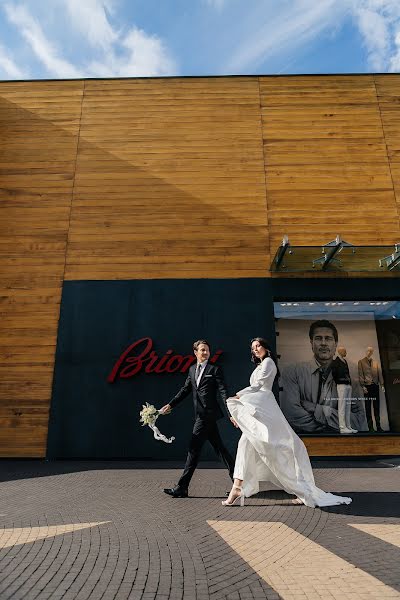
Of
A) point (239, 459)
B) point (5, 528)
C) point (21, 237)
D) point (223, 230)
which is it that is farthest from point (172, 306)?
point (5, 528)

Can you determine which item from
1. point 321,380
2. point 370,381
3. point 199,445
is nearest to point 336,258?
point 321,380

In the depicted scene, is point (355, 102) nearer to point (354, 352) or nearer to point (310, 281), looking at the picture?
point (310, 281)

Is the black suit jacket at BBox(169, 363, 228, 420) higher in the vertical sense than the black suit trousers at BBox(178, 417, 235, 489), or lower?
higher

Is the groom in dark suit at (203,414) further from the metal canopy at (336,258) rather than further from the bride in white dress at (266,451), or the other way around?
the metal canopy at (336,258)

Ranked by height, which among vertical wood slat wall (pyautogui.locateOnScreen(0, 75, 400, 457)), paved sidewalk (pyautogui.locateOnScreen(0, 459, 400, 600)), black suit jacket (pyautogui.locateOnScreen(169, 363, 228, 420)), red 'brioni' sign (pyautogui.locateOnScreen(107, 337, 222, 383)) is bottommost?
paved sidewalk (pyautogui.locateOnScreen(0, 459, 400, 600))

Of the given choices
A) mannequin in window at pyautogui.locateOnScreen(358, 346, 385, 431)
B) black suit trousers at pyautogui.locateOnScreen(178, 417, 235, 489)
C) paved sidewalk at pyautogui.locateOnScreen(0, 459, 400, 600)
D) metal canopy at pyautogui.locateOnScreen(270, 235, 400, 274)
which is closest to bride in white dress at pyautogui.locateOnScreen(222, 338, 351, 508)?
paved sidewalk at pyautogui.locateOnScreen(0, 459, 400, 600)

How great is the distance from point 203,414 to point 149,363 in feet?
13.0

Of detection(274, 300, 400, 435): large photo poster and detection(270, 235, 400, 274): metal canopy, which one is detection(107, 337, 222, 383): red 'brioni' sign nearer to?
detection(274, 300, 400, 435): large photo poster

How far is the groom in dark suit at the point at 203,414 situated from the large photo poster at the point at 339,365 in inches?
170

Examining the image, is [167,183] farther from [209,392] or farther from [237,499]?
[237,499]

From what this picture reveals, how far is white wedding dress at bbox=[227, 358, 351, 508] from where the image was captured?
15.7ft

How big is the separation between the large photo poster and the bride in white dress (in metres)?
4.30

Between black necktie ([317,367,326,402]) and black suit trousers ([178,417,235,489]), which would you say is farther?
black necktie ([317,367,326,402])

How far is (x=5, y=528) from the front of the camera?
3721mm
